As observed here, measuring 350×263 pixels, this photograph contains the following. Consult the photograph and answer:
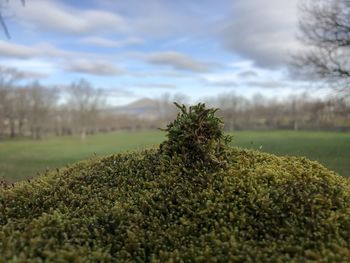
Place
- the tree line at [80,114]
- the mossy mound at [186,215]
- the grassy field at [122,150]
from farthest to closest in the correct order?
the tree line at [80,114]
the grassy field at [122,150]
the mossy mound at [186,215]

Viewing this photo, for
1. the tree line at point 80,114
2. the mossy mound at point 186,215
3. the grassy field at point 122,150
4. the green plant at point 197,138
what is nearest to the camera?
the mossy mound at point 186,215

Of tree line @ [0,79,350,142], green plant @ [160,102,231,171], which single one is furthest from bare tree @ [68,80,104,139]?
green plant @ [160,102,231,171]

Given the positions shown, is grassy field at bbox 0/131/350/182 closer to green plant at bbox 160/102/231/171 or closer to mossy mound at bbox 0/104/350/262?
green plant at bbox 160/102/231/171

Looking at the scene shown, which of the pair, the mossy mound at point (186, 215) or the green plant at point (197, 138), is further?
the green plant at point (197, 138)

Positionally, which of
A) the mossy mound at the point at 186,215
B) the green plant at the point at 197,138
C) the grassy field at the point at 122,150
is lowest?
the grassy field at the point at 122,150

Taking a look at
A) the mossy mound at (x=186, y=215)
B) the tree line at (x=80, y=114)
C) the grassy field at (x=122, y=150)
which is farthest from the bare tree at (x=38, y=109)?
the mossy mound at (x=186, y=215)

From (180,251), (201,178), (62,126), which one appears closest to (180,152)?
(201,178)

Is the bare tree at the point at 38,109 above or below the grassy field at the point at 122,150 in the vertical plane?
above

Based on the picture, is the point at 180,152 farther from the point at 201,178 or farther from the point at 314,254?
the point at 314,254

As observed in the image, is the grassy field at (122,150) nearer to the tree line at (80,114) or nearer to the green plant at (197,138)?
the green plant at (197,138)
